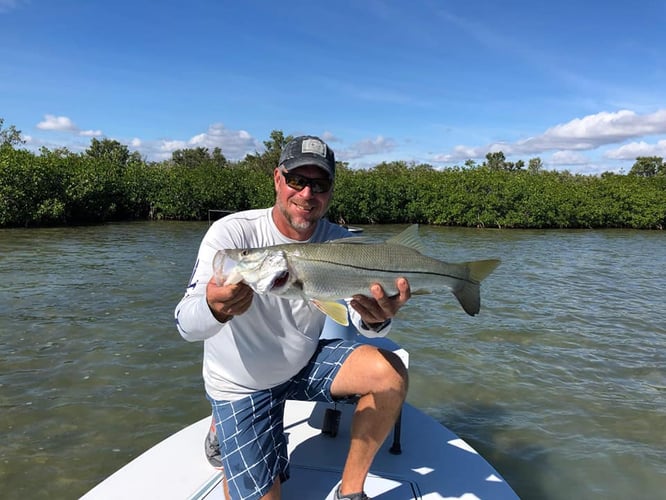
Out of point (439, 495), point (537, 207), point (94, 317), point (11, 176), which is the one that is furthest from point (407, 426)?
point (537, 207)

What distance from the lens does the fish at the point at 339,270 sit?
8.15ft

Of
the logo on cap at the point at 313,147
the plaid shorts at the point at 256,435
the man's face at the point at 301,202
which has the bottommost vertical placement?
the plaid shorts at the point at 256,435

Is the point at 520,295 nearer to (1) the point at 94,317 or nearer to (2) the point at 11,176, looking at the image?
(1) the point at 94,317

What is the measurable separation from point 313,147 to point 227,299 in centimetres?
125

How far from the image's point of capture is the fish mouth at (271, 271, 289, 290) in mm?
2553

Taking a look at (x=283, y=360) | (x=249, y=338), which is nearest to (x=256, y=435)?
(x=283, y=360)

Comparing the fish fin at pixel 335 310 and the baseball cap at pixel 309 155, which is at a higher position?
the baseball cap at pixel 309 155

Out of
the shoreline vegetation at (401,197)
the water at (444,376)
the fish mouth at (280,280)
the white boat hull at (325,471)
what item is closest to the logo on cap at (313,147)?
the fish mouth at (280,280)

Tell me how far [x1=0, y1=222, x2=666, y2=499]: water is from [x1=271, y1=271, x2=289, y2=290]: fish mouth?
6.35 feet

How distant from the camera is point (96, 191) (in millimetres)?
27688

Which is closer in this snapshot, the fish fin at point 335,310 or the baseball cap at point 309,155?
the fish fin at point 335,310

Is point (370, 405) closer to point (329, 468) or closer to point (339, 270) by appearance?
point (329, 468)

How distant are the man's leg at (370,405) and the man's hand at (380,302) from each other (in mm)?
329

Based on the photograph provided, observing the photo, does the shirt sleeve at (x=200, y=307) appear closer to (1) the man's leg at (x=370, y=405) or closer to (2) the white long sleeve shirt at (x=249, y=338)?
(2) the white long sleeve shirt at (x=249, y=338)
